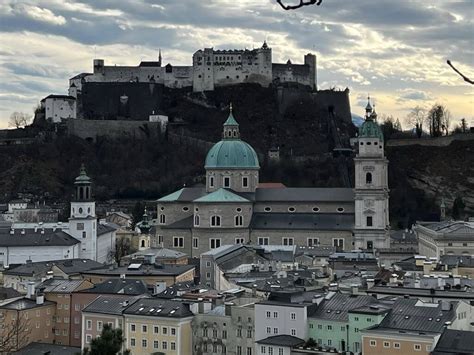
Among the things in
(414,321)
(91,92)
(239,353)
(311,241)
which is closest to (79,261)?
(311,241)

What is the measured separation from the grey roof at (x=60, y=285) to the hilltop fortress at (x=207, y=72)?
207ft

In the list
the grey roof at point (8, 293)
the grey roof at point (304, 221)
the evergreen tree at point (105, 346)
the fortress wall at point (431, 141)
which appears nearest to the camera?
the evergreen tree at point (105, 346)

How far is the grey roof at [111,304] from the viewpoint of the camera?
4009 centimetres

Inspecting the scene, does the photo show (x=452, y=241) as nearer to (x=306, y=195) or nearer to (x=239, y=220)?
(x=306, y=195)

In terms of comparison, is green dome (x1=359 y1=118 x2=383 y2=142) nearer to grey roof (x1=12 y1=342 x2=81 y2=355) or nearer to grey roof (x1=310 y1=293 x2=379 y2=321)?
grey roof (x1=310 y1=293 x2=379 y2=321)

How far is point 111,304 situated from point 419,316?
13423 millimetres

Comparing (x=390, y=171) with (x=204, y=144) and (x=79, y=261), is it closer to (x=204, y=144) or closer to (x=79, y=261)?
(x=204, y=144)

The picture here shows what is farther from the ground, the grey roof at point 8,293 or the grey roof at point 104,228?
the grey roof at point 104,228

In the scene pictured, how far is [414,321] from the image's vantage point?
109 feet

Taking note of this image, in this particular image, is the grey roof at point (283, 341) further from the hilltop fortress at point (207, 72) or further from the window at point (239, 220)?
the hilltop fortress at point (207, 72)

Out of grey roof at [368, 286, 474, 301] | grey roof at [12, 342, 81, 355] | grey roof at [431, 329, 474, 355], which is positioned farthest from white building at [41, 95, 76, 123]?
grey roof at [431, 329, 474, 355]

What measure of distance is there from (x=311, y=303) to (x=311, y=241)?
24.6 meters

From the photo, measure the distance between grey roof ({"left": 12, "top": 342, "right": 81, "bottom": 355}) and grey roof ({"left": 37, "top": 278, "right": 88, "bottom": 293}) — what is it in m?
3.82

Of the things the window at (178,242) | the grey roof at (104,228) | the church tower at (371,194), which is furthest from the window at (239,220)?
the grey roof at (104,228)
